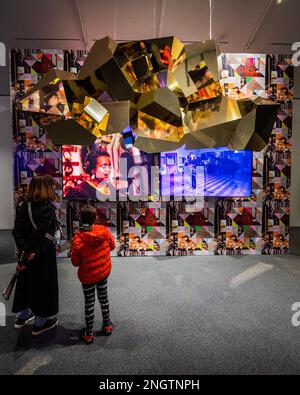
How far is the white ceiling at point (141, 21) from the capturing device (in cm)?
349

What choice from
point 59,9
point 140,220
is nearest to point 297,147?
point 140,220

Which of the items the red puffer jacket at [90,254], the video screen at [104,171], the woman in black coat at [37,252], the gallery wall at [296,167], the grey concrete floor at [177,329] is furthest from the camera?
the gallery wall at [296,167]

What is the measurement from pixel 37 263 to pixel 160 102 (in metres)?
1.85

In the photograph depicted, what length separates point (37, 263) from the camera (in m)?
2.22

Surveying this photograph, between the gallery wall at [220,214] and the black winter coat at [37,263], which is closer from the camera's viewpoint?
the black winter coat at [37,263]

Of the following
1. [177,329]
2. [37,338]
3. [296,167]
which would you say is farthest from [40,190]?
[296,167]

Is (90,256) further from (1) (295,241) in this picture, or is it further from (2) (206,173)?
(1) (295,241)

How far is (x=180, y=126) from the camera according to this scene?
813 mm

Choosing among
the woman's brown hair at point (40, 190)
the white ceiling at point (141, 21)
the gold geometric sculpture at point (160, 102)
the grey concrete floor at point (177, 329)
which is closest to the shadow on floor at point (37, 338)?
the grey concrete floor at point (177, 329)

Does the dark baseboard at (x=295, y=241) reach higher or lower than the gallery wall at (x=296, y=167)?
lower

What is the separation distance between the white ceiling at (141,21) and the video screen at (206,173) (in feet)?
5.37

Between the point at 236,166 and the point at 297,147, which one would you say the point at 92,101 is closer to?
the point at 236,166

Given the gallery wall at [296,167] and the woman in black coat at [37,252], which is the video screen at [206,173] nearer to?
the woman in black coat at [37,252]

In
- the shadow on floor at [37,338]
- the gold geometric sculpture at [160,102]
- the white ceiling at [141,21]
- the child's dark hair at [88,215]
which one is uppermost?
the white ceiling at [141,21]
